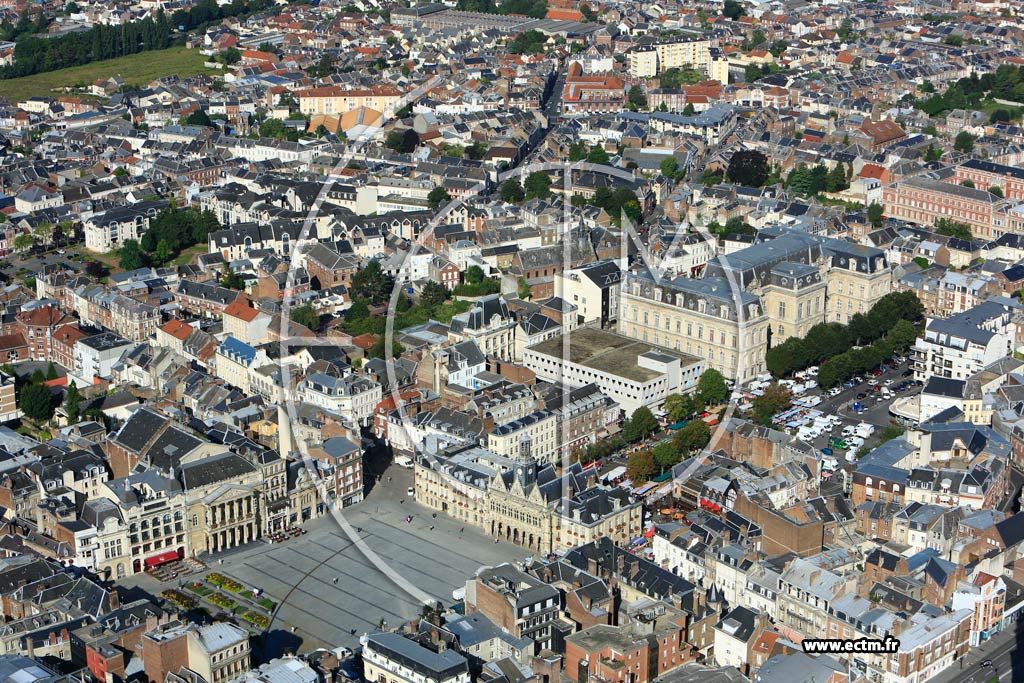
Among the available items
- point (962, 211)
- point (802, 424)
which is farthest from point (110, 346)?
point (962, 211)

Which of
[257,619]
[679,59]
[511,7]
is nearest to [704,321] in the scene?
[257,619]

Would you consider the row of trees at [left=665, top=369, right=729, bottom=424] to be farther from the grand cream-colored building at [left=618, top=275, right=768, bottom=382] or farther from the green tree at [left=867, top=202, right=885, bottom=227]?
the green tree at [left=867, top=202, right=885, bottom=227]

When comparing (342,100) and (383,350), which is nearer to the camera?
(383,350)

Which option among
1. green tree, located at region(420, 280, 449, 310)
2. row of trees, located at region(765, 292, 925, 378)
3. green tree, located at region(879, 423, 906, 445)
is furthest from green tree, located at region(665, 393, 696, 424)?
green tree, located at region(420, 280, 449, 310)

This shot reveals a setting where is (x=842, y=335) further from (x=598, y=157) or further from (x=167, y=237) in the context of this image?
(x=167, y=237)

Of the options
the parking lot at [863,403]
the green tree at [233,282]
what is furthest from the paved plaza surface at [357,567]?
the green tree at [233,282]
